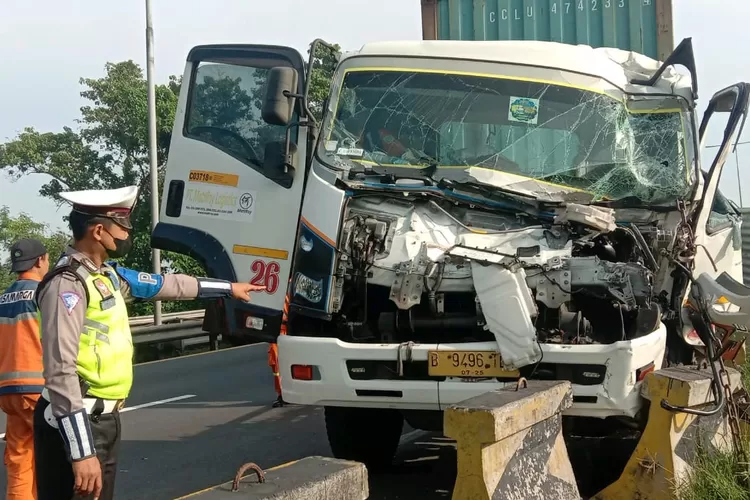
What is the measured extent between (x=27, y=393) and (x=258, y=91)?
271 centimetres

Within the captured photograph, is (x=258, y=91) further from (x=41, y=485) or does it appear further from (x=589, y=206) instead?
(x=41, y=485)

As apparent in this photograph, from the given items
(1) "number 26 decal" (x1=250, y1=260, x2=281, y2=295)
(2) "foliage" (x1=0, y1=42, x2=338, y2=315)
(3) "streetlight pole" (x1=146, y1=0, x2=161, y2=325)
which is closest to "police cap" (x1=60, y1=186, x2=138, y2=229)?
(1) "number 26 decal" (x1=250, y1=260, x2=281, y2=295)

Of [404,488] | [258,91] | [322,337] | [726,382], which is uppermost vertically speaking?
[258,91]

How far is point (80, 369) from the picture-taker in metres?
3.12

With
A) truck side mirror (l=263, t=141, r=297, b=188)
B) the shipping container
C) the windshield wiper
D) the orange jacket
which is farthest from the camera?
the shipping container

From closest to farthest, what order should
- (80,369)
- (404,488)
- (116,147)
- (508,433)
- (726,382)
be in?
(80,369) < (508,433) < (726,382) < (404,488) < (116,147)

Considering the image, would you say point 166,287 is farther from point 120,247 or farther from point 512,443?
point 512,443

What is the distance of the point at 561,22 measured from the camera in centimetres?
898

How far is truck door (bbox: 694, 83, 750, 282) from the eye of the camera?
16.9ft

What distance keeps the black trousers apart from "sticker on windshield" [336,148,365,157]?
2618 mm

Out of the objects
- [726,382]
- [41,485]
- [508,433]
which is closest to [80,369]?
[41,485]

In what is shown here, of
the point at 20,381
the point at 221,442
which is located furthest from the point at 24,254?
the point at 221,442

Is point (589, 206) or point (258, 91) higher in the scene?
point (258, 91)

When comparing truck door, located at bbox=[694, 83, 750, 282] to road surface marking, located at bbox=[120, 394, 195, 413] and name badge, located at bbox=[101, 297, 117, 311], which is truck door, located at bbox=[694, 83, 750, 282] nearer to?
name badge, located at bbox=[101, 297, 117, 311]
